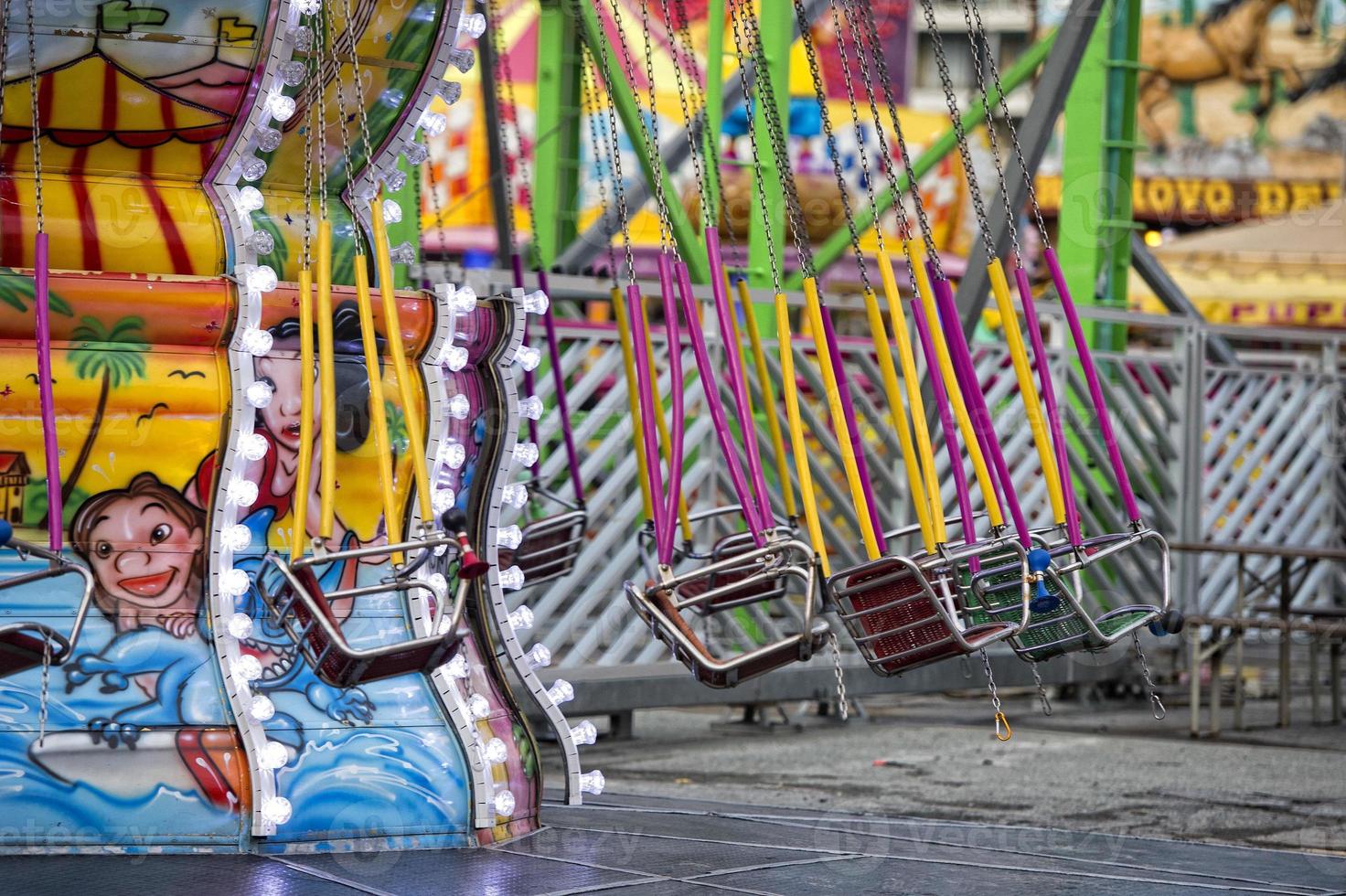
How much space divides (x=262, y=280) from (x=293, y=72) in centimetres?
62

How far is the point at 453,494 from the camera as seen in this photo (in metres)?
5.18

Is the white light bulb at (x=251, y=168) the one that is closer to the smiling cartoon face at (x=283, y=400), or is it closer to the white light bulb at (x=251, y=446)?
the smiling cartoon face at (x=283, y=400)

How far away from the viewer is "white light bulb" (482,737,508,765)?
16.4ft

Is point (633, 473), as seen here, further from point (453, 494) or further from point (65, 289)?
point (65, 289)

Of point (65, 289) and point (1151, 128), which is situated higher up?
point (1151, 128)

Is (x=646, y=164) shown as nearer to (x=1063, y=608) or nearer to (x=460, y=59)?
(x=460, y=59)

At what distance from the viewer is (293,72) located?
5105 millimetres

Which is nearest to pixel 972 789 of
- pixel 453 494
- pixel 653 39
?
pixel 453 494

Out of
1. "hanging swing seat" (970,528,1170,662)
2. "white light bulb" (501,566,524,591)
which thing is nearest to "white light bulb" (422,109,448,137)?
"white light bulb" (501,566,524,591)

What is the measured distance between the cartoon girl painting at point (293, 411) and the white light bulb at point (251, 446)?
75 millimetres

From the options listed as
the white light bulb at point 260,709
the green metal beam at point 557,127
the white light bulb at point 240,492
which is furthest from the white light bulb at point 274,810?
the green metal beam at point 557,127

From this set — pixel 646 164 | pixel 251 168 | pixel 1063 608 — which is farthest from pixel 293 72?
pixel 646 164

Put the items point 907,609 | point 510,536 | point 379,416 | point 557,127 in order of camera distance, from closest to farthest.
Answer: point 379,416 → point 907,609 → point 510,536 → point 557,127

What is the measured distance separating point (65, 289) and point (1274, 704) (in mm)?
8188
